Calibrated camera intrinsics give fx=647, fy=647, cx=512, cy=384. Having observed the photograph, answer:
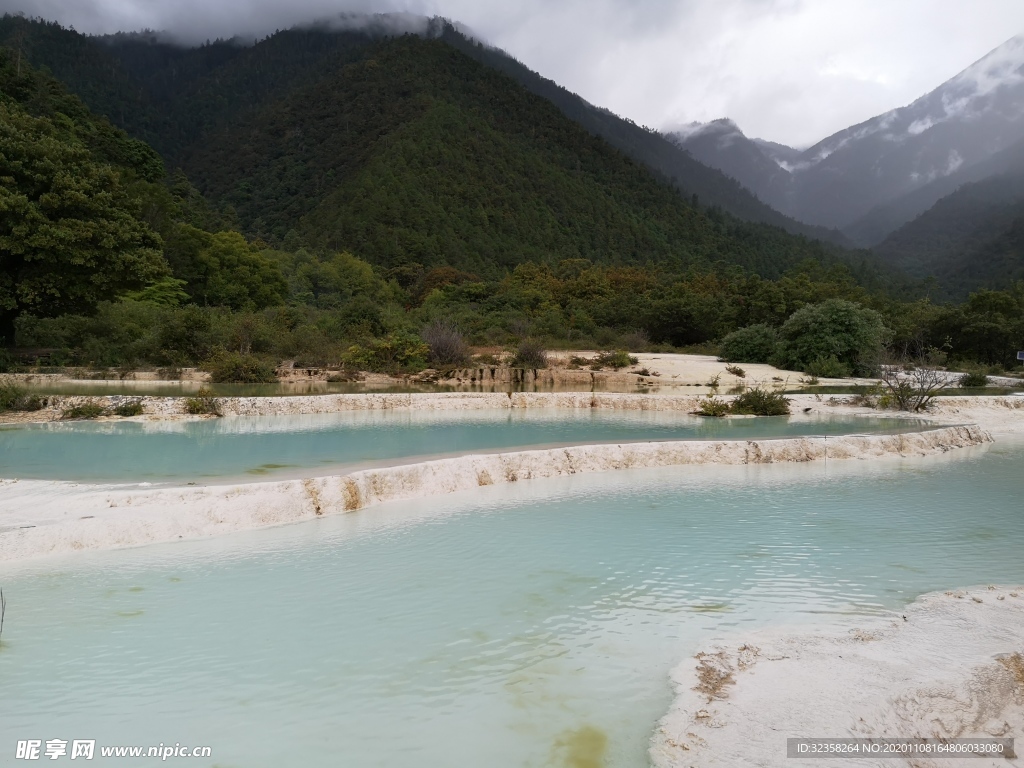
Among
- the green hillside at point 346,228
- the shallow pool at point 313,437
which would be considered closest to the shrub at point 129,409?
the shallow pool at point 313,437

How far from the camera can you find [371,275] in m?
55.2

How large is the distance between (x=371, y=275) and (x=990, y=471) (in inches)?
1975

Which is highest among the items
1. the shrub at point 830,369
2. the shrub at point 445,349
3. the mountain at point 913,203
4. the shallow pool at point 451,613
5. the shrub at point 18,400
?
the mountain at point 913,203

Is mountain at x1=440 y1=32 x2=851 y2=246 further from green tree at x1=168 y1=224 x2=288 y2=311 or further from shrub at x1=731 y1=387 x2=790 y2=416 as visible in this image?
shrub at x1=731 y1=387 x2=790 y2=416

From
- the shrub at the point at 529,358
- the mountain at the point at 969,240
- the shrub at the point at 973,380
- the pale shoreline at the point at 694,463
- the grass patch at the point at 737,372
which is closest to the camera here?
the pale shoreline at the point at 694,463

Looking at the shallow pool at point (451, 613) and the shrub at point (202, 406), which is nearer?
the shallow pool at point (451, 613)

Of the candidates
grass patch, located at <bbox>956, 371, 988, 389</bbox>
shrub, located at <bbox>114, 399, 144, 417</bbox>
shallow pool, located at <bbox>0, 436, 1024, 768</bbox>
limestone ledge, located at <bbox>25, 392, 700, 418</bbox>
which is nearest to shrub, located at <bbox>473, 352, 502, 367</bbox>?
limestone ledge, located at <bbox>25, 392, 700, 418</bbox>

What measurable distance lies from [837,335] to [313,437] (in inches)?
763

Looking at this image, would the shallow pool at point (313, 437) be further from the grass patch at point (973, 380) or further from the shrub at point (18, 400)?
the grass patch at point (973, 380)

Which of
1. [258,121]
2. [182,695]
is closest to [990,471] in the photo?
[182,695]

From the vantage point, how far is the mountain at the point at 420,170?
74.1 metres

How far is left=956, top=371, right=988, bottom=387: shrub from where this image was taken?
66.6 feet

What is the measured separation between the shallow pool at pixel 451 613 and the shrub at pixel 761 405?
7.10m

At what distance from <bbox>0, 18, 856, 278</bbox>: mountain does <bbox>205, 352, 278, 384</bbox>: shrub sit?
1838 inches
